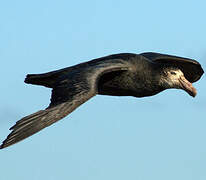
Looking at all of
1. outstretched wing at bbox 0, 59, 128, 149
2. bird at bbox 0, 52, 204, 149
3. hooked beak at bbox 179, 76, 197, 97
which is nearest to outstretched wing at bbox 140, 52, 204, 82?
bird at bbox 0, 52, 204, 149

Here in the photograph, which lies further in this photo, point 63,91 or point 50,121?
point 63,91

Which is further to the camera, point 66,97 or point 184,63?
point 184,63

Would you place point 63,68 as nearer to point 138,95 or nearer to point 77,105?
point 138,95

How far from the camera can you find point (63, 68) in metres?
14.2

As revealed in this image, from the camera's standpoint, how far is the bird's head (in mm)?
14344

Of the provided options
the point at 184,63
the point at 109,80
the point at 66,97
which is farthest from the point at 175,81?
the point at 66,97

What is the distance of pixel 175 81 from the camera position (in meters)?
14.6

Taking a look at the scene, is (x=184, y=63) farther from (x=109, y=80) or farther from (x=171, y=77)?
(x=109, y=80)

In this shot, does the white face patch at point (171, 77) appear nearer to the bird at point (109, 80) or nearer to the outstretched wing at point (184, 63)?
the bird at point (109, 80)

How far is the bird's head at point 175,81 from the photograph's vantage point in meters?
14.3

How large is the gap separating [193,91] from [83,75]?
2.96 meters

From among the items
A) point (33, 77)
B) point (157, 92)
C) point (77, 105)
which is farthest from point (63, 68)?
point (77, 105)

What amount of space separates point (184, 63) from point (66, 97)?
454cm

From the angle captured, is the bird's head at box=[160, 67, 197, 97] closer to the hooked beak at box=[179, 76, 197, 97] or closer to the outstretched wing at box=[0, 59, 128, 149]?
the hooked beak at box=[179, 76, 197, 97]
